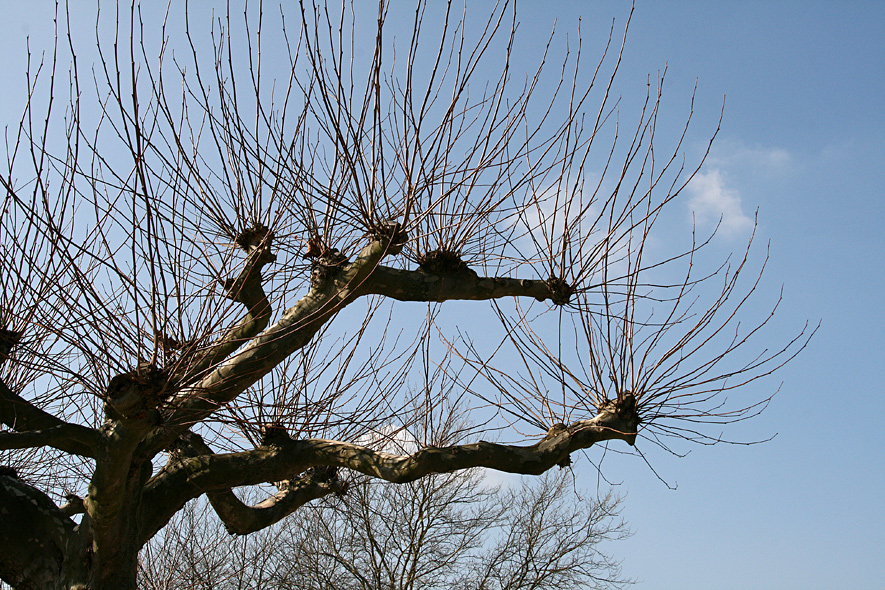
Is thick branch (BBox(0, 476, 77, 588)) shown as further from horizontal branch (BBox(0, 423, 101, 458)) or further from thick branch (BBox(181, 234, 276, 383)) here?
thick branch (BBox(181, 234, 276, 383))

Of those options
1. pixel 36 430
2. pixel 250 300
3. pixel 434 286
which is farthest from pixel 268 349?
pixel 36 430

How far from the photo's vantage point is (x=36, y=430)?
130 inches

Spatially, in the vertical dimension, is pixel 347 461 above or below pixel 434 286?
below

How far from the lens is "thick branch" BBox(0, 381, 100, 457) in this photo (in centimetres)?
302

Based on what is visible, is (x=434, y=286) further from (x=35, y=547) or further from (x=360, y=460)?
(x=35, y=547)

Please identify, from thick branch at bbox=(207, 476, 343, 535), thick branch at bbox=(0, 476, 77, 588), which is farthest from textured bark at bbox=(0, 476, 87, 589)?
thick branch at bbox=(207, 476, 343, 535)

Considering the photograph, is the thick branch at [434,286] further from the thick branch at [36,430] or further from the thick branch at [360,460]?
the thick branch at [36,430]

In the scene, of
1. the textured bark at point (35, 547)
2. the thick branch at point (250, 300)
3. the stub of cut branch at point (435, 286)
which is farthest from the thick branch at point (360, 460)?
the stub of cut branch at point (435, 286)

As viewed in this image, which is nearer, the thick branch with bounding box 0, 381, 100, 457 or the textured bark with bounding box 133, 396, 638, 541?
the thick branch with bounding box 0, 381, 100, 457

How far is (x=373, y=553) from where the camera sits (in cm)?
1116

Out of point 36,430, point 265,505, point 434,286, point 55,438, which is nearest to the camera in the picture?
point 55,438

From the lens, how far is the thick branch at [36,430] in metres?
3.02

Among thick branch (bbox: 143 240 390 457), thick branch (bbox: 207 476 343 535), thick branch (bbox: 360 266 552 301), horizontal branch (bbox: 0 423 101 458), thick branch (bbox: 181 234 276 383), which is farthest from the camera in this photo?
thick branch (bbox: 207 476 343 535)

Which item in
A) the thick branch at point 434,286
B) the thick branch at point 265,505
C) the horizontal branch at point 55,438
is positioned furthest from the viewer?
the thick branch at point 265,505
